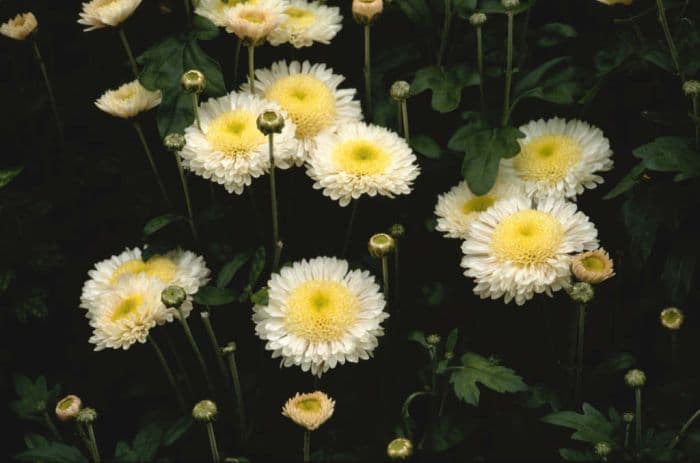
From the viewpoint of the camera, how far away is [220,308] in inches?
79.9

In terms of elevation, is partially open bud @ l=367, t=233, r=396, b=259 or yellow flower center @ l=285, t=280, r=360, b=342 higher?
partially open bud @ l=367, t=233, r=396, b=259

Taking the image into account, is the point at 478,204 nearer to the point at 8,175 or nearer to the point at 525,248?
the point at 525,248

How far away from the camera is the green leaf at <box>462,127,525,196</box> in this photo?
1873mm

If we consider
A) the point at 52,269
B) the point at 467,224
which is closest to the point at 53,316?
the point at 52,269

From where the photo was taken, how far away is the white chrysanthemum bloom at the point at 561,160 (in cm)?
194

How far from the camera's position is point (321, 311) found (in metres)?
1.77

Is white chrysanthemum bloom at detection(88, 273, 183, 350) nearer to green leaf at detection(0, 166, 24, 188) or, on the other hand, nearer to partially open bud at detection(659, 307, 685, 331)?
green leaf at detection(0, 166, 24, 188)

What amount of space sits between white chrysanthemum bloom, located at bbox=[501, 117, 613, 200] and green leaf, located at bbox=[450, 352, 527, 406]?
452 millimetres

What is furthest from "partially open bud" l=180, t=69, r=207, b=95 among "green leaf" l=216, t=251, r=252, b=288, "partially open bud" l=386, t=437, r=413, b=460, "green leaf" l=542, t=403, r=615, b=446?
"green leaf" l=542, t=403, r=615, b=446

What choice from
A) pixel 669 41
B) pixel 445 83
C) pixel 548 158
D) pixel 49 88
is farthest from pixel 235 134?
pixel 669 41

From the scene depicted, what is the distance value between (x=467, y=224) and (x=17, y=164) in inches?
50.3

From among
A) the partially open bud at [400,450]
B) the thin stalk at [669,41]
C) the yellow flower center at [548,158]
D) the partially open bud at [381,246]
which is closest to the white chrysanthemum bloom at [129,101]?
the partially open bud at [381,246]

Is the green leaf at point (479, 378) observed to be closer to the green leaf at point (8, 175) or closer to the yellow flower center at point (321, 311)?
the yellow flower center at point (321, 311)

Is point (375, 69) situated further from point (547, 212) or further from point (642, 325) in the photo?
point (642, 325)
